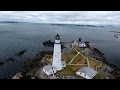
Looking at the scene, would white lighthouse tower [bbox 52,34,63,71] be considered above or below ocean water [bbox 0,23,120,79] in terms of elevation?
above

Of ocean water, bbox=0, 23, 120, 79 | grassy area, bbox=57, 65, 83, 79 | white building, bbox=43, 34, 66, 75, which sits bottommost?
ocean water, bbox=0, 23, 120, 79

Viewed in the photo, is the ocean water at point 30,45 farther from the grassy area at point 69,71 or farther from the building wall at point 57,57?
the grassy area at point 69,71

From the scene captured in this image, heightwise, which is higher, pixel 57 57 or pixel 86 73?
pixel 57 57

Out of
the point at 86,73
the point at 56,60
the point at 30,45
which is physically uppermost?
the point at 56,60

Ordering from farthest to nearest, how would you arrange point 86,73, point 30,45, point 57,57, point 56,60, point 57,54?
point 30,45
point 56,60
point 57,57
point 57,54
point 86,73

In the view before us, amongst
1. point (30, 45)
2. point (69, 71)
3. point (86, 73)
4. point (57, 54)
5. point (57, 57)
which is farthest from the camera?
point (30, 45)

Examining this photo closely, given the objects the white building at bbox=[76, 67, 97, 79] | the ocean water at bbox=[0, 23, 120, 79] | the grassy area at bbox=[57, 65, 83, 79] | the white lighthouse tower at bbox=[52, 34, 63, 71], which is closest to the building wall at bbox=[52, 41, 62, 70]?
the white lighthouse tower at bbox=[52, 34, 63, 71]

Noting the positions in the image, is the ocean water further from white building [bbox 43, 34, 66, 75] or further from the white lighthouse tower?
the white lighthouse tower

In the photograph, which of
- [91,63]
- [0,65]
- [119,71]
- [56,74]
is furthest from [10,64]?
[119,71]

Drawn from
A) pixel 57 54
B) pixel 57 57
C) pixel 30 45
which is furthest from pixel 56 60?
pixel 30 45

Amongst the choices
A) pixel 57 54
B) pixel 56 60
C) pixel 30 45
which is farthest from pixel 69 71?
pixel 30 45

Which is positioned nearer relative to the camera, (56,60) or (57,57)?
(57,57)

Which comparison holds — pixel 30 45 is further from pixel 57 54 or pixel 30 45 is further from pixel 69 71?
pixel 57 54
